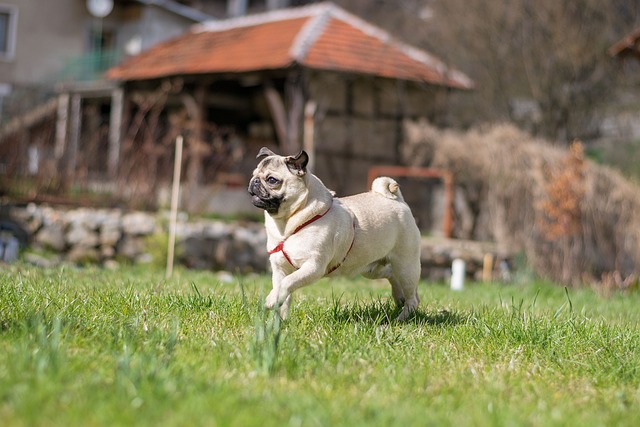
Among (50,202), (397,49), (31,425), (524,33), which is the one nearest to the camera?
(31,425)

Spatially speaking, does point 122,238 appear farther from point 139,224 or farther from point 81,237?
point 81,237

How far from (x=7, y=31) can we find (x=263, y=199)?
29012mm

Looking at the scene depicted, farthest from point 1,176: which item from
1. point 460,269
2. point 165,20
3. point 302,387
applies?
point 165,20

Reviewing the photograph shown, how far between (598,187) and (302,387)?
9.93 m

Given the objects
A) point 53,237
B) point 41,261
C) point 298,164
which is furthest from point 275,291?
point 53,237

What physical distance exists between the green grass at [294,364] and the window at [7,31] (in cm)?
2696

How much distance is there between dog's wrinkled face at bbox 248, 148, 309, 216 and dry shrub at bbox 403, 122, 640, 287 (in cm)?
727

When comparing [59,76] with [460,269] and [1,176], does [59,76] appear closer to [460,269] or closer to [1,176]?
[1,176]

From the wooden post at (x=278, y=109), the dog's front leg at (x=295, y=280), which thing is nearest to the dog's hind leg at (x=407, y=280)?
the dog's front leg at (x=295, y=280)

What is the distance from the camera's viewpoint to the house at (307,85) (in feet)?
60.3

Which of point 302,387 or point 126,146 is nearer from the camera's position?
point 302,387

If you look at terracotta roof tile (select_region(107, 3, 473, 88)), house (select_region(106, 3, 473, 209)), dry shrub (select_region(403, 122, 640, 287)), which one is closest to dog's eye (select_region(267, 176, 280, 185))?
dry shrub (select_region(403, 122, 640, 287))

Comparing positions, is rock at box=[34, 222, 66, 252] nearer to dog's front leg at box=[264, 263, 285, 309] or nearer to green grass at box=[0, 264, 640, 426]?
green grass at box=[0, 264, 640, 426]

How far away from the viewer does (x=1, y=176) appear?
14.0 metres
